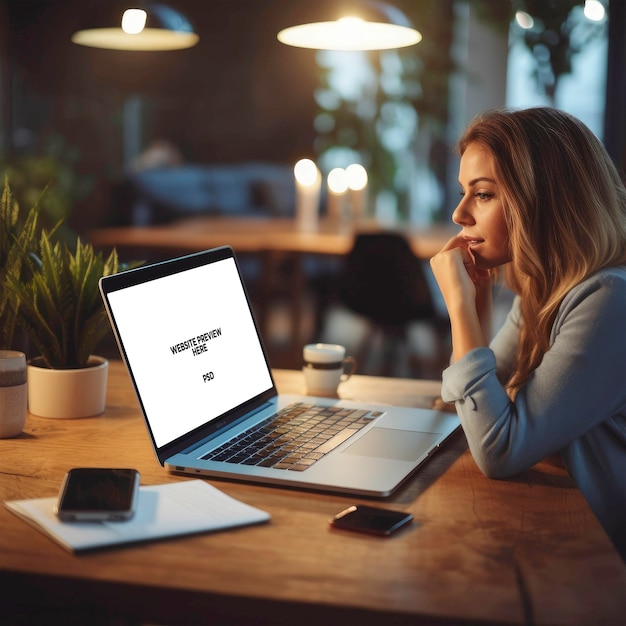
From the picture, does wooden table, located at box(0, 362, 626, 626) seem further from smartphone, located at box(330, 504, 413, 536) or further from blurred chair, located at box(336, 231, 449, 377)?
blurred chair, located at box(336, 231, 449, 377)

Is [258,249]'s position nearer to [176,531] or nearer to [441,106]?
[441,106]

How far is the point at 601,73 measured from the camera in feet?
18.5

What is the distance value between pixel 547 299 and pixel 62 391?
0.84 metres

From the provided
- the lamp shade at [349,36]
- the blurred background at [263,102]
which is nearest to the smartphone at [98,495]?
the lamp shade at [349,36]

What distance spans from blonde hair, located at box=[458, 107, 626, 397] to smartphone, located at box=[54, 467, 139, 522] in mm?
678

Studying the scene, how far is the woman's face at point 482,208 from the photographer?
4.80 ft

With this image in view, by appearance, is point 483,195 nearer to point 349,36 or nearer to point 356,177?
point 349,36

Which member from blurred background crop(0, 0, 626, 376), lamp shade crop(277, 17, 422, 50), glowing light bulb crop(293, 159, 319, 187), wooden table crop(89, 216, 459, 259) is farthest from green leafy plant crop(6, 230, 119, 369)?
blurred background crop(0, 0, 626, 376)

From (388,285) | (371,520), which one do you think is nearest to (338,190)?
(388,285)

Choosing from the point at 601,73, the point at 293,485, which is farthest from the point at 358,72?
the point at 293,485

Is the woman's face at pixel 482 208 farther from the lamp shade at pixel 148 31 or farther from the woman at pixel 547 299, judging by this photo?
the lamp shade at pixel 148 31

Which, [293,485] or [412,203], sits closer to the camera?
[293,485]

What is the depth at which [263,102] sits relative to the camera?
23.9ft

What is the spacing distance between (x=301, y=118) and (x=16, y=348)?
582 cm
